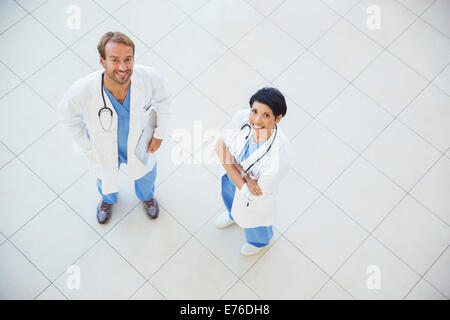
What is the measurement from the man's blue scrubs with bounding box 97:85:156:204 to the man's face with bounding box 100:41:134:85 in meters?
0.12

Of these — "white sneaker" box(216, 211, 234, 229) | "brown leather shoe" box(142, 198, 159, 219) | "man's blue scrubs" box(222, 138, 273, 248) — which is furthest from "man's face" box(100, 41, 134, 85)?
"white sneaker" box(216, 211, 234, 229)

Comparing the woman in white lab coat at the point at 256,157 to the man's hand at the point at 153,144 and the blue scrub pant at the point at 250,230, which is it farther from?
the man's hand at the point at 153,144

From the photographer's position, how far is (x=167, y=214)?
2988mm

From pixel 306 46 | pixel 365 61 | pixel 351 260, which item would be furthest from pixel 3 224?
pixel 365 61

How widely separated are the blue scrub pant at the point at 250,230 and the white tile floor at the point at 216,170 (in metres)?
0.19

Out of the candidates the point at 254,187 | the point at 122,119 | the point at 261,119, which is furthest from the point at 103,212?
the point at 261,119

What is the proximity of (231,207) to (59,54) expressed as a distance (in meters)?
1.80

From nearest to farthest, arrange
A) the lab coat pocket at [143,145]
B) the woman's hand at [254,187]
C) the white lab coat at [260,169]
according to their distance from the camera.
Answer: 1. the white lab coat at [260,169]
2. the woman's hand at [254,187]
3. the lab coat pocket at [143,145]

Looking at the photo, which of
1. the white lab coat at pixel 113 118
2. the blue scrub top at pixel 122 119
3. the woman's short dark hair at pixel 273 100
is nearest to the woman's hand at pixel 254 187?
the woman's short dark hair at pixel 273 100

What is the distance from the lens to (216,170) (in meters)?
3.13

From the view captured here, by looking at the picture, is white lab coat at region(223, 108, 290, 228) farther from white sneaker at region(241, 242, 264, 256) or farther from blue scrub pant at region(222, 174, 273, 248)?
white sneaker at region(241, 242, 264, 256)

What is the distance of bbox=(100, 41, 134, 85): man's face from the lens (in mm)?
1941

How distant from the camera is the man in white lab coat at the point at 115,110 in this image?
6.52 ft

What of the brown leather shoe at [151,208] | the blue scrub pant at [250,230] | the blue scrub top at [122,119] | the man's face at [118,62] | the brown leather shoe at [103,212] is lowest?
the brown leather shoe at [103,212]
